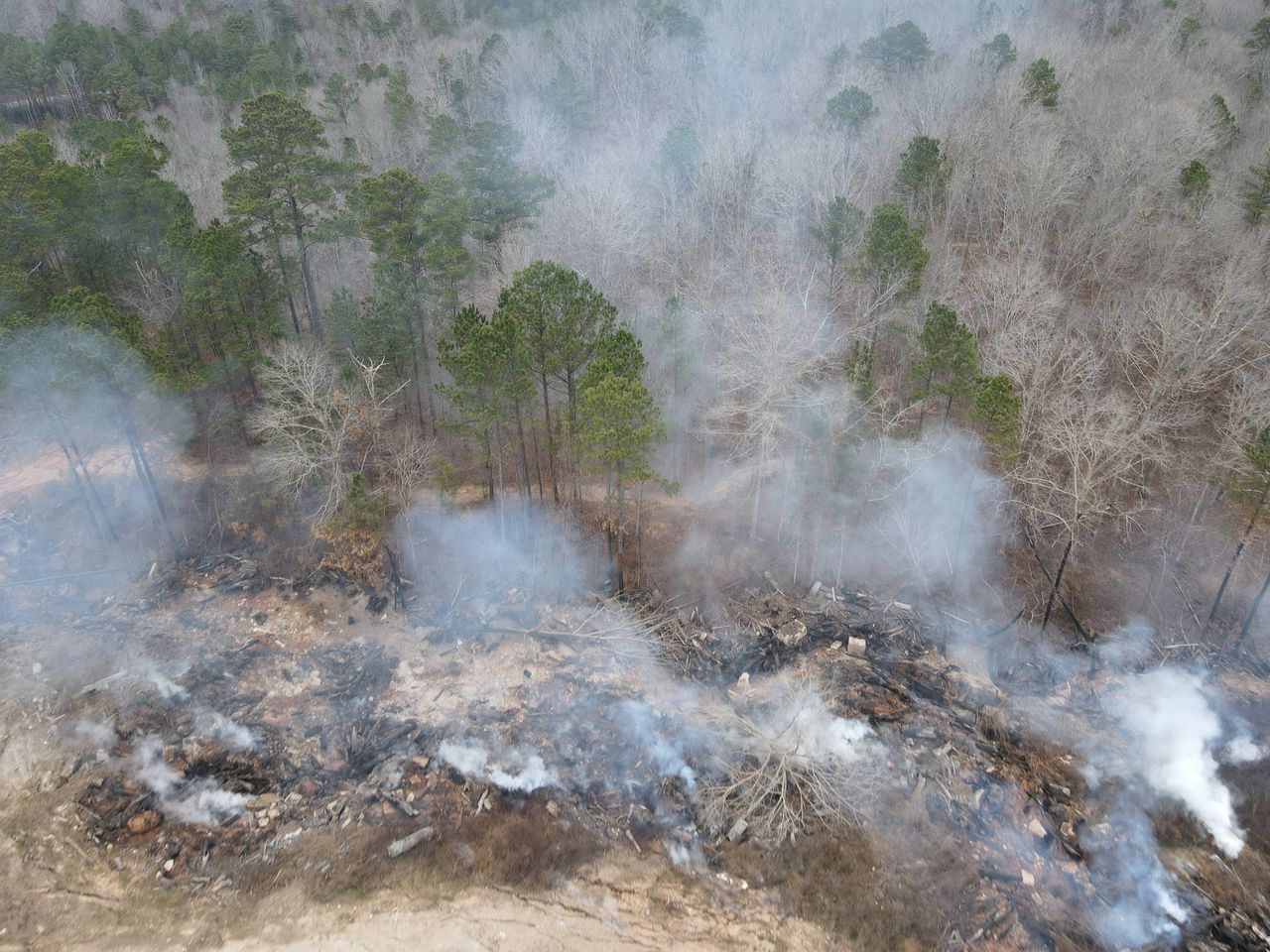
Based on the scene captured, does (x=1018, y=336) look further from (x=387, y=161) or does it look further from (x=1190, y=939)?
(x=387, y=161)

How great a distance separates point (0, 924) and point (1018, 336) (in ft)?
106

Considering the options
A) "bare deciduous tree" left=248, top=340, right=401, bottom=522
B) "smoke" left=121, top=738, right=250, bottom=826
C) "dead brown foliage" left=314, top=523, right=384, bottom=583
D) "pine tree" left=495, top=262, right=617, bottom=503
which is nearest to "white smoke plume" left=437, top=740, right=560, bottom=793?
"smoke" left=121, top=738, right=250, bottom=826

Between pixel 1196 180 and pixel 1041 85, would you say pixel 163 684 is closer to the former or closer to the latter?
pixel 1196 180

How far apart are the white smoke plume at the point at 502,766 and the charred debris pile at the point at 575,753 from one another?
7 centimetres

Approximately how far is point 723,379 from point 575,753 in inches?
659

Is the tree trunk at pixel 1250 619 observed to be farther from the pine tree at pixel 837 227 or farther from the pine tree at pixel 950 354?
the pine tree at pixel 837 227

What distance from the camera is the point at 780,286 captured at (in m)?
29.5

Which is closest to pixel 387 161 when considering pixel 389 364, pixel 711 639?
pixel 389 364

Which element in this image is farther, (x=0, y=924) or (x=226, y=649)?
(x=226, y=649)

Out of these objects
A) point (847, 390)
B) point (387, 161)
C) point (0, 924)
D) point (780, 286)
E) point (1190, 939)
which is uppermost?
point (387, 161)

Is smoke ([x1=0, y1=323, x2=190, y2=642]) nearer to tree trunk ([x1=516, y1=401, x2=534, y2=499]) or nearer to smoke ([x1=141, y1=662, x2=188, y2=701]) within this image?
smoke ([x1=141, y1=662, x2=188, y2=701])

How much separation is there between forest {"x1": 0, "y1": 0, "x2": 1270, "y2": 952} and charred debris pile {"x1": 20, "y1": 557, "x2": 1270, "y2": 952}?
60cm

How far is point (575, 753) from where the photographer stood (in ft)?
63.0

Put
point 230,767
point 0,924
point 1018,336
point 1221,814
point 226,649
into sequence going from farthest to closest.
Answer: point 1018,336
point 226,649
point 230,767
point 1221,814
point 0,924
